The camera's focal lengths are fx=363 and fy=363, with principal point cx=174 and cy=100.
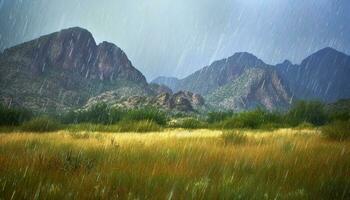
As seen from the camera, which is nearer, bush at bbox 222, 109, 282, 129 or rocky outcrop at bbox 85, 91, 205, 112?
bush at bbox 222, 109, 282, 129

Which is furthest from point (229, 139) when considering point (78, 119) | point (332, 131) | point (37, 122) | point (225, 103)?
point (225, 103)

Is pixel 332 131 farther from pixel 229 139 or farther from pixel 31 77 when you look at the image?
pixel 31 77

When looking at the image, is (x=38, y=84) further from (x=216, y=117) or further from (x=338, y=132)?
(x=338, y=132)

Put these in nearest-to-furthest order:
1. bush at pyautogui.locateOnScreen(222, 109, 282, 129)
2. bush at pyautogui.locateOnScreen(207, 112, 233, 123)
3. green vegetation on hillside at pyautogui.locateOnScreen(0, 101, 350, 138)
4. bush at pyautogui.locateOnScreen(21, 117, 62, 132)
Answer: bush at pyautogui.locateOnScreen(21, 117, 62, 132) → green vegetation on hillside at pyautogui.locateOnScreen(0, 101, 350, 138) → bush at pyautogui.locateOnScreen(222, 109, 282, 129) → bush at pyautogui.locateOnScreen(207, 112, 233, 123)

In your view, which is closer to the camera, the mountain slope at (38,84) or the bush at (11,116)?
the bush at (11,116)

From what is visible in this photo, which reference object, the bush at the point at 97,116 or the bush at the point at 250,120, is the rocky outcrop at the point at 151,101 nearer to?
the bush at the point at 97,116

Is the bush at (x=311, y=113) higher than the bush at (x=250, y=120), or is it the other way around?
the bush at (x=311, y=113)

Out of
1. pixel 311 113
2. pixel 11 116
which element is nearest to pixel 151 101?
pixel 311 113

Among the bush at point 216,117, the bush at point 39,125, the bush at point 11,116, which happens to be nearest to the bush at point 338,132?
the bush at point 39,125

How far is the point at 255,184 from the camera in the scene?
4.73 m

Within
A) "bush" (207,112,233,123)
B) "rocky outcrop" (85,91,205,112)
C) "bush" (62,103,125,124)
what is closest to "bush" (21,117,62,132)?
"bush" (62,103,125,124)

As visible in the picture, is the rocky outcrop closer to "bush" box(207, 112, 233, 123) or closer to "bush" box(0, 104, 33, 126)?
"bush" box(207, 112, 233, 123)

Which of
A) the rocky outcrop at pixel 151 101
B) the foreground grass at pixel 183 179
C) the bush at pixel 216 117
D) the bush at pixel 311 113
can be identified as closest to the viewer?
the foreground grass at pixel 183 179

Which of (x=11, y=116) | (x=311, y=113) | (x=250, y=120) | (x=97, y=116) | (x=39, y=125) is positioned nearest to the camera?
(x=39, y=125)
